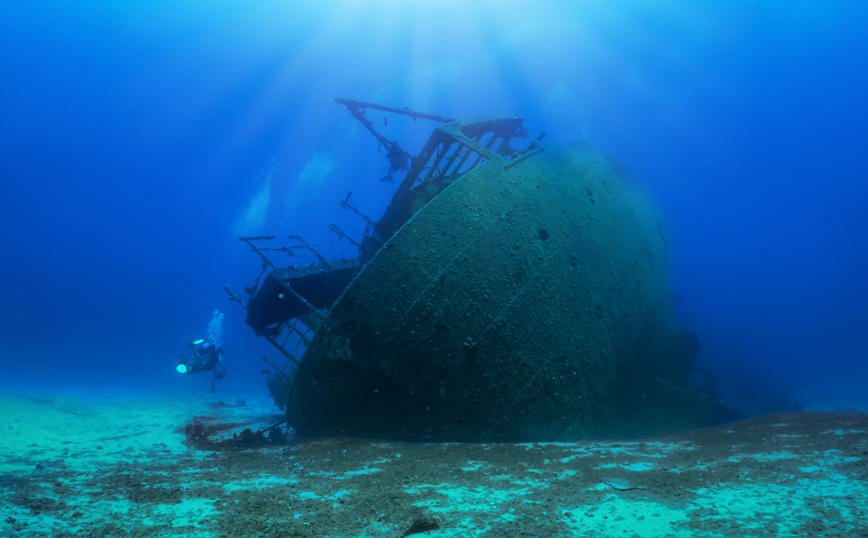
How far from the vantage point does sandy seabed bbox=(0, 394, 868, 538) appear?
2545 millimetres

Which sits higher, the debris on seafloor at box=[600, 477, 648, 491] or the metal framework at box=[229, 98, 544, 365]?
the metal framework at box=[229, 98, 544, 365]

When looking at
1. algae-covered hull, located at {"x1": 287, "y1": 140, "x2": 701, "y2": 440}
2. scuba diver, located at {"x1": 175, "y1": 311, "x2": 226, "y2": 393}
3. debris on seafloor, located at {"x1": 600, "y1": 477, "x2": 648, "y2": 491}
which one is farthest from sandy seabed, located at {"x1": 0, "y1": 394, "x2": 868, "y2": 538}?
scuba diver, located at {"x1": 175, "y1": 311, "x2": 226, "y2": 393}

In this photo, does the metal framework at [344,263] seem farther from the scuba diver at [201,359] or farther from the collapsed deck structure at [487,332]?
the scuba diver at [201,359]

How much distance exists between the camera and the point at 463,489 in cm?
329

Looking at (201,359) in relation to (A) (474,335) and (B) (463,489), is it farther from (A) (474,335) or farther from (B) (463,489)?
(B) (463,489)

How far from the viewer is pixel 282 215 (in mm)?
147875

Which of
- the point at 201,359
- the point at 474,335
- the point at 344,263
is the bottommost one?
the point at 474,335

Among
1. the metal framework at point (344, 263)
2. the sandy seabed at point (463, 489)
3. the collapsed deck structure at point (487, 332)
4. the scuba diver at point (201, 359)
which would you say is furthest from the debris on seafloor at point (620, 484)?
the scuba diver at point (201, 359)

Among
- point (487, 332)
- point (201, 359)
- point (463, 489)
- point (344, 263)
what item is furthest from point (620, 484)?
point (201, 359)

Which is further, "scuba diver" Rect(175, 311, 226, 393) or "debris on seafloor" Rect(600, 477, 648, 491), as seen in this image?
"scuba diver" Rect(175, 311, 226, 393)

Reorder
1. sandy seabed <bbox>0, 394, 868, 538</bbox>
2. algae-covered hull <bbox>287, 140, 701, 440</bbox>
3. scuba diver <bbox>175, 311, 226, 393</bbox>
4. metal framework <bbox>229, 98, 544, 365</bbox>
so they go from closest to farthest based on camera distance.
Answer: sandy seabed <bbox>0, 394, 868, 538</bbox>
algae-covered hull <bbox>287, 140, 701, 440</bbox>
metal framework <bbox>229, 98, 544, 365</bbox>
scuba diver <bbox>175, 311, 226, 393</bbox>

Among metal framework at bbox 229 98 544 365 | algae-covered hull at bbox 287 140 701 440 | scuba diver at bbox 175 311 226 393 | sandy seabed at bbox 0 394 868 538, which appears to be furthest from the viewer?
scuba diver at bbox 175 311 226 393

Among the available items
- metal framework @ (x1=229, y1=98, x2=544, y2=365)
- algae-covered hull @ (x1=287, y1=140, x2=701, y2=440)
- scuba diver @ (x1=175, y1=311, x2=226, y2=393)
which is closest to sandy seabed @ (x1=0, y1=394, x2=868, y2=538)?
algae-covered hull @ (x1=287, y1=140, x2=701, y2=440)

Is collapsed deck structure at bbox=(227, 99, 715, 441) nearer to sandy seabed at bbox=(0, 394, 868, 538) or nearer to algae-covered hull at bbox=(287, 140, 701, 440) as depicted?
algae-covered hull at bbox=(287, 140, 701, 440)
